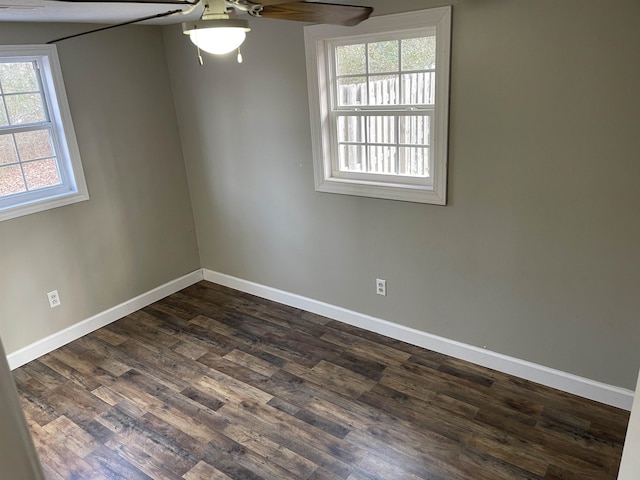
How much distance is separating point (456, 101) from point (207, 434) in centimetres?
242

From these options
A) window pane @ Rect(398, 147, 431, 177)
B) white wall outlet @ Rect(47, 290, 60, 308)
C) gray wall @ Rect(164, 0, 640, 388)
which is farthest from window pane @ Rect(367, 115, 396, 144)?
white wall outlet @ Rect(47, 290, 60, 308)

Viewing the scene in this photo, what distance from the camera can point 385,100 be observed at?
126 inches

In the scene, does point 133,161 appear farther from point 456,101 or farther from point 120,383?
point 456,101

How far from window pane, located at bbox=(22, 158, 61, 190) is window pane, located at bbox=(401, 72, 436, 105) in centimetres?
265

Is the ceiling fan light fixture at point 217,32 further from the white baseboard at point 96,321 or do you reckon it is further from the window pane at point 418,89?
the white baseboard at point 96,321

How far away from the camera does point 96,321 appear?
158 inches

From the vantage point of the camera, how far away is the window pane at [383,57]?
307 centimetres

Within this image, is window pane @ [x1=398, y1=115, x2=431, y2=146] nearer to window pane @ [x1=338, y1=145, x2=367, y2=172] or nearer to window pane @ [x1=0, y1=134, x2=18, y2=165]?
window pane @ [x1=338, y1=145, x2=367, y2=172]

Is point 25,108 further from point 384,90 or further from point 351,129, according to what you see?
point 384,90

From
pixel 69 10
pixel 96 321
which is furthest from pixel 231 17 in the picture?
pixel 96 321

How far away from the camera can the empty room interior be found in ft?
8.27

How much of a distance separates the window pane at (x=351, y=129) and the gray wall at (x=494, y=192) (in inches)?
10.2

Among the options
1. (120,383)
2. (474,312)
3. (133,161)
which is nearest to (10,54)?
(133,161)

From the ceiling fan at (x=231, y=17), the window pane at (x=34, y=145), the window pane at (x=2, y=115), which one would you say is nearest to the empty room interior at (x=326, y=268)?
the window pane at (x=34, y=145)
